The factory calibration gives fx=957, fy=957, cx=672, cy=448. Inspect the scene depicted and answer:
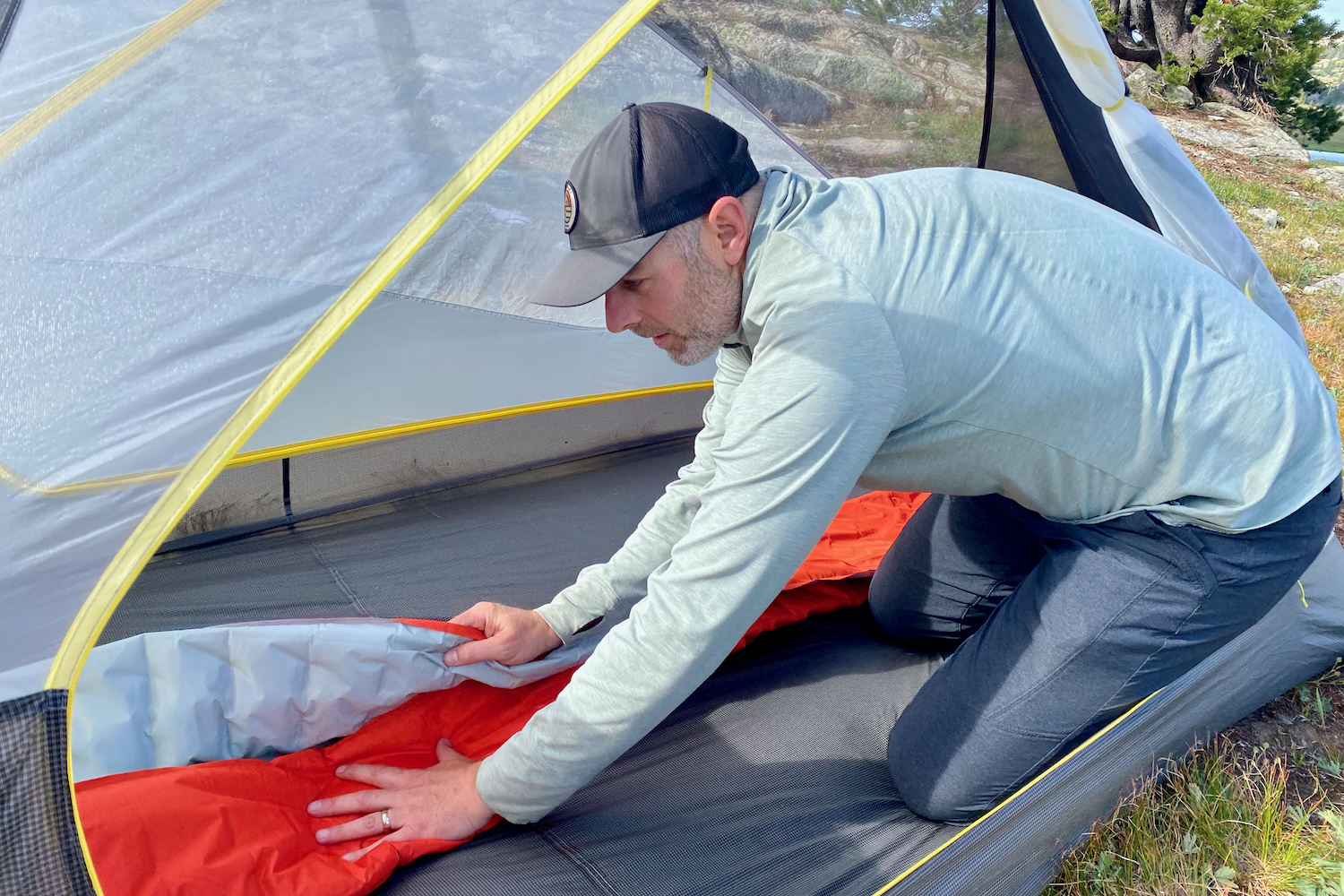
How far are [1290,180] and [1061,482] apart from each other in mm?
7767

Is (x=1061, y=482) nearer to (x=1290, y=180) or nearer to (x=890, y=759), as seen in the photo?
(x=890, y=759)

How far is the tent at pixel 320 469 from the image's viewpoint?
1.08 m

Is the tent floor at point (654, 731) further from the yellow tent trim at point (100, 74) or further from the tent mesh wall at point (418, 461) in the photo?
the yellow tent trim at point (100, 74)

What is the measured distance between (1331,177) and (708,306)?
8.54m

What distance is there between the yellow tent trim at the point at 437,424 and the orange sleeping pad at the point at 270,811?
81cm

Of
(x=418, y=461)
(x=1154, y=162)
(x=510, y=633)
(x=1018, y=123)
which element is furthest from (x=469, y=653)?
(x=1018, y=123)

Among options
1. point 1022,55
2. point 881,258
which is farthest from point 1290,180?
point 881,258

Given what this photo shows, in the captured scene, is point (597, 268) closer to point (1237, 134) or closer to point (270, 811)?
point (270, 811)

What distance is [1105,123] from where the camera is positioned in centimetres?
208

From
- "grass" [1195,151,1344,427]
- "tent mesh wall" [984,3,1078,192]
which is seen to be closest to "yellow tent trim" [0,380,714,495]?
"tent mesh wall" [984,3,1078,192]

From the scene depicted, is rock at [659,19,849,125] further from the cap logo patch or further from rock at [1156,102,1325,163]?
rock at [1156,102,1325,163]

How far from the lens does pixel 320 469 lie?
6.93ft

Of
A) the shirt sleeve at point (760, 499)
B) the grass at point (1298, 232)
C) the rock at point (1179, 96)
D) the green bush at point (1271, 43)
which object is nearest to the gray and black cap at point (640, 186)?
the shirt sleeve at point (760, 499)

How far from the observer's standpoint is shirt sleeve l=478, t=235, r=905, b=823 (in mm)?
1002
